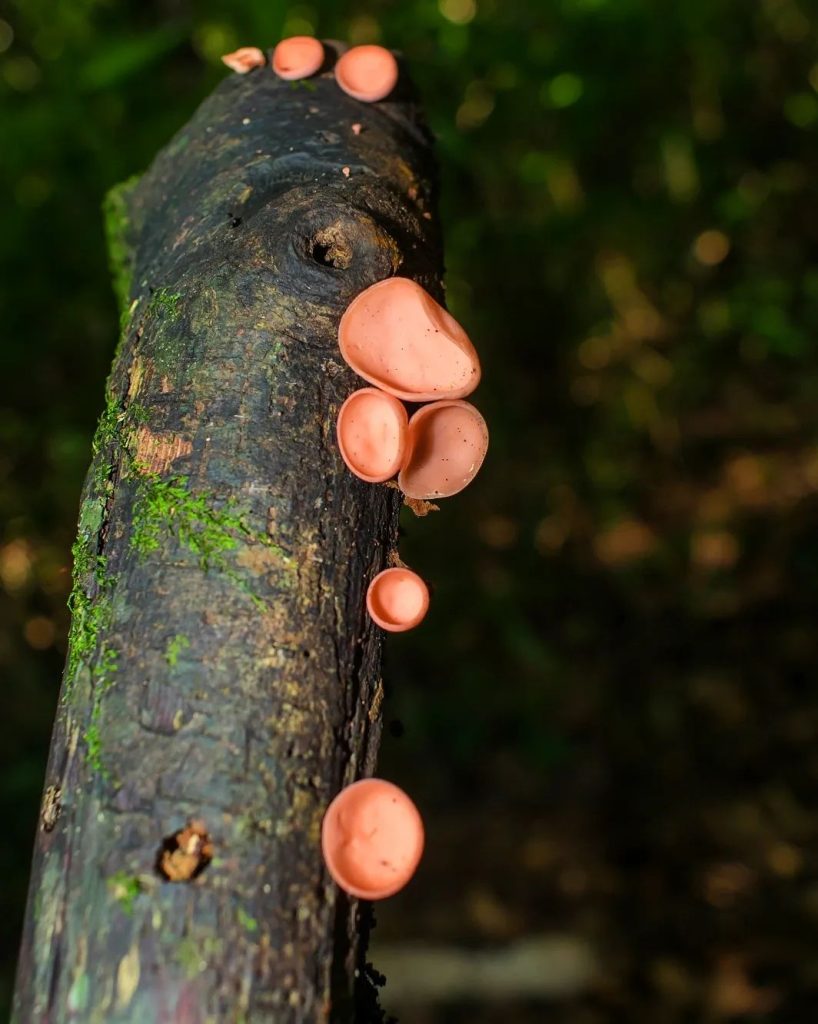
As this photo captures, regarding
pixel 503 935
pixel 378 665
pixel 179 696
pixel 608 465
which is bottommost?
pixel 503 935

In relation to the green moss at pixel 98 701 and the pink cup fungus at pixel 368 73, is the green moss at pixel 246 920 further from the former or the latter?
the pink cup fungus at pixel 368 73

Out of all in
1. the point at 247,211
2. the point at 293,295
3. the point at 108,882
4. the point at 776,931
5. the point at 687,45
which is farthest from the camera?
the point at 687,45

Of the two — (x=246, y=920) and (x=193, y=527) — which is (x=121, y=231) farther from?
(x=246, y=920)

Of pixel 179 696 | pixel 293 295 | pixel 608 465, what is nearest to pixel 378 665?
pixel 179 696

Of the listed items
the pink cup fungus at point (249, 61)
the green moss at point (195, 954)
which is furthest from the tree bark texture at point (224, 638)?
the pink cup fungus at point (249, 61)

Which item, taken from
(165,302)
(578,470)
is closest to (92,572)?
(165,302)

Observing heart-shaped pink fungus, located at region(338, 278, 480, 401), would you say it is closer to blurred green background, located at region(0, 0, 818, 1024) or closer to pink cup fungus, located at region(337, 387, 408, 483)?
pink cup fungus, located at region(337, 387, 408, 483)

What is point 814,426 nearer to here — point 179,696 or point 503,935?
point 503,935
